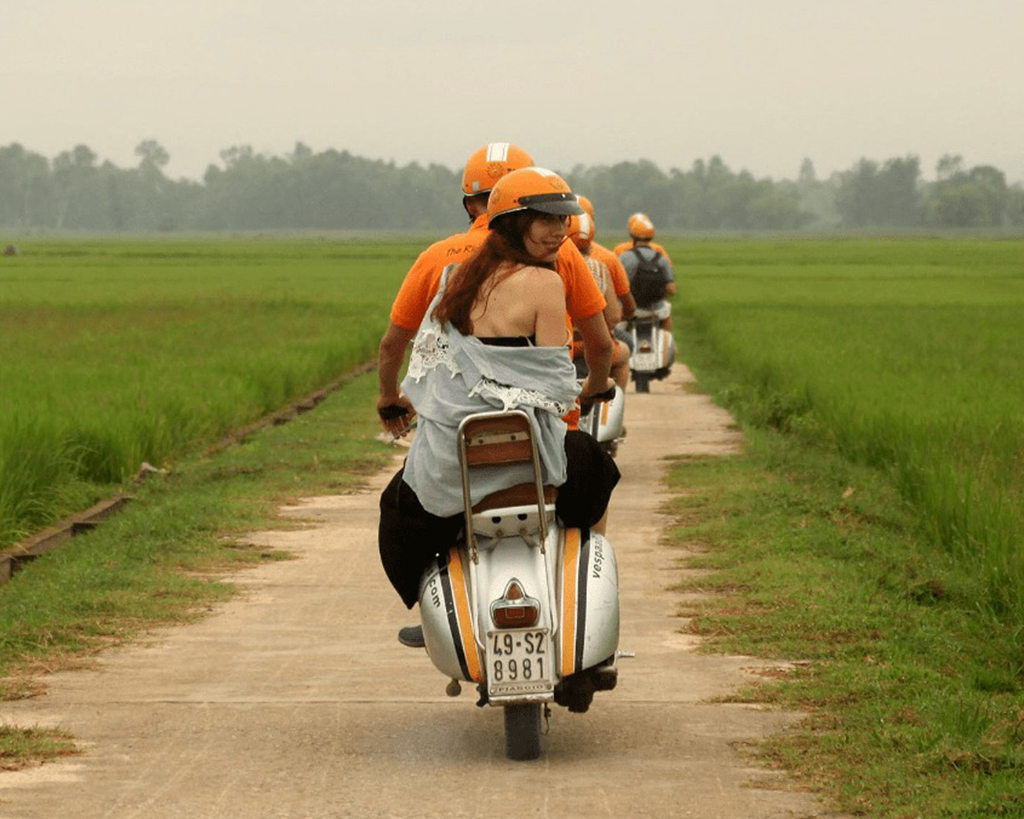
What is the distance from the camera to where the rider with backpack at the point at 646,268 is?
1614cm

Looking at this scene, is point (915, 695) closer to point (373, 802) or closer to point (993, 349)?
point (373, 802)

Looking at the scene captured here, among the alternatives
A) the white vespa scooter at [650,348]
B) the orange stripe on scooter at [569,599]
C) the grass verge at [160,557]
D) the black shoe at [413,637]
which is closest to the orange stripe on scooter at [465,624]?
the orange stripe on scooter at [569,599]

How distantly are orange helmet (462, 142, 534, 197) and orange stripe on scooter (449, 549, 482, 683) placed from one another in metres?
1.23

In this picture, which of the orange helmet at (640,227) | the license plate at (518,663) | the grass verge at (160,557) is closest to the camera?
the license plate at (518,663)

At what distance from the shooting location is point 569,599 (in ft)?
16.8

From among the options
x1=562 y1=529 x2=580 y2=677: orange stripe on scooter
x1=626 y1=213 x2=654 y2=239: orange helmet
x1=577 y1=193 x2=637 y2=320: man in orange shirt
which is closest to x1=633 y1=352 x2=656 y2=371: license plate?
x1=626 y1=213 x2=654 y2=239: orange helmet

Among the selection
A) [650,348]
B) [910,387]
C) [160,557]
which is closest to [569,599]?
[160,557]

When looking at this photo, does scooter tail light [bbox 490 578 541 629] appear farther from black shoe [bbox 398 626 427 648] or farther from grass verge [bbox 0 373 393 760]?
grass verge [bbox 0 373 393 760]

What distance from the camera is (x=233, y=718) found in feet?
18.6

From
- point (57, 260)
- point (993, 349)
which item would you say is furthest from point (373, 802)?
point (57, 260)

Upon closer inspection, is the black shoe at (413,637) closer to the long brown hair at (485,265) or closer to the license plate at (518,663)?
the license plate at (518,663)

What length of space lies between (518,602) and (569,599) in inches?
7.8

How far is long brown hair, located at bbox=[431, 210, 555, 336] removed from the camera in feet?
16.9

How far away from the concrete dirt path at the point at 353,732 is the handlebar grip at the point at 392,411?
83cm
